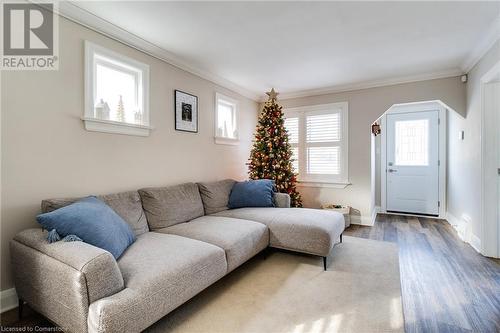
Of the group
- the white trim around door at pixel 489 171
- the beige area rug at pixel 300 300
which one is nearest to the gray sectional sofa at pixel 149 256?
the beige area rug at pixel 300 300

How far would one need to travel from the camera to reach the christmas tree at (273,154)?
425 cm

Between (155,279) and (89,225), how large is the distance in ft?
1.92

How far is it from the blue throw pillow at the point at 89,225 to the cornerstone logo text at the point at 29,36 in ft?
3.92

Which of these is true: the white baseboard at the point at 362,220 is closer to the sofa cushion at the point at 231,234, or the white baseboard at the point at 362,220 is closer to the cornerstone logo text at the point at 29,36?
the sofa cushion at the point at 231,234

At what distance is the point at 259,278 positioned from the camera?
2471 mm

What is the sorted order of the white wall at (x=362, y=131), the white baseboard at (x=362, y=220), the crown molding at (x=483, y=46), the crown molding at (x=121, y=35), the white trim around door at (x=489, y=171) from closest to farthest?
the crown molding at (x=121, y=35) < the crown molding at (x=483, y=46) < the white trim around door at (x=489, y=171) < the white wall at (x=362, y=131) < the white baseboard at (x=362, y=220)

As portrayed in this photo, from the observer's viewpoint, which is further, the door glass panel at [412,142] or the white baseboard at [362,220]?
the door glass panel at [412,142]

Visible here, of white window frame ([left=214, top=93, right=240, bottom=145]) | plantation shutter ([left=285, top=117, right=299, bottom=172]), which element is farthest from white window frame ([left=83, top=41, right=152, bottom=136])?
plantation shutter ([left=285, top=117, right=299, bottom=172])

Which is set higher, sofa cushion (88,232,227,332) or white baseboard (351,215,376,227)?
sofa cushion (88,232,227,332)

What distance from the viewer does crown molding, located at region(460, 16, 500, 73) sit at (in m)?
2.50

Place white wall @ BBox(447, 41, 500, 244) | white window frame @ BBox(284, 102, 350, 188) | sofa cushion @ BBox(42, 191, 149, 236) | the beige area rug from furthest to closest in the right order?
white window frame @ BBox(284, 102, 350, 188) < white wall @ BBox(447, 41, 500, 244) < sofa cushion @ BBox(42, 191, 149, 236) < the beige area rug

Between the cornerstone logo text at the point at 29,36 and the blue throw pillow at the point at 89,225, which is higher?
the cornerstone logo text at the point at 29,36

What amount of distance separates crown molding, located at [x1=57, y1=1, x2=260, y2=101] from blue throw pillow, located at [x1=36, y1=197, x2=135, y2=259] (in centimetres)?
164

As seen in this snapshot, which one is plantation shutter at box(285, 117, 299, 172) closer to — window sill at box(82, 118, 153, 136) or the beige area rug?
the beige area rug
